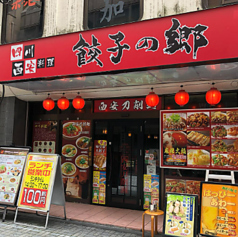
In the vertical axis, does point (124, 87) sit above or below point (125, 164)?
above

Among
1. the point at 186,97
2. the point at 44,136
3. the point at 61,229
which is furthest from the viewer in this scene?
the point at 44,136

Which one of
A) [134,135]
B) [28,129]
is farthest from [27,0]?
[134,135]

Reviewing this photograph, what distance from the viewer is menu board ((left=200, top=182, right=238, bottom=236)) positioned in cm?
516

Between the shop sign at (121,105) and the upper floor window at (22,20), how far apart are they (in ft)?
10.6

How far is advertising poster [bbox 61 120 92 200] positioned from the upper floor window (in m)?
3.49

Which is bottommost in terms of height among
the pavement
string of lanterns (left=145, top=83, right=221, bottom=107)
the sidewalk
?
the pavement

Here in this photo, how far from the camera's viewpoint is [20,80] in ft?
23.6

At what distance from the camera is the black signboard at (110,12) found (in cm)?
754

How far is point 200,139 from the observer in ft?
25.0

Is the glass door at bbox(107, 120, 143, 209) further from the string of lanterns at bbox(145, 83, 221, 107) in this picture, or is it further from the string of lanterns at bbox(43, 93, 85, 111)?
the string of lanterns at bbox(145, 83, 221, 107)

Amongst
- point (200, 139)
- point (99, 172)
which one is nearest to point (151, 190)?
point (99, 172)

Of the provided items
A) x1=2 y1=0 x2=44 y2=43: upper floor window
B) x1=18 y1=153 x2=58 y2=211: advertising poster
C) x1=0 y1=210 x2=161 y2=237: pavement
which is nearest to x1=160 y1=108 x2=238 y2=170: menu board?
x1=0 y1=210 x2=161 y2=237: pavement

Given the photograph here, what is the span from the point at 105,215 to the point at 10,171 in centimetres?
304

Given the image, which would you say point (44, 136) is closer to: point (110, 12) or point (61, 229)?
point (61, 229)
